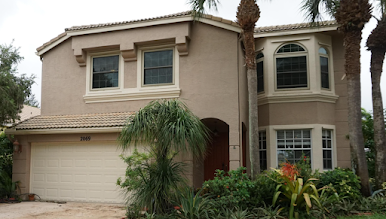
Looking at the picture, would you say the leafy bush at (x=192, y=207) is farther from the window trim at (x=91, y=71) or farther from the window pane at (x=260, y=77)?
the window pane at (x=260, y=77)

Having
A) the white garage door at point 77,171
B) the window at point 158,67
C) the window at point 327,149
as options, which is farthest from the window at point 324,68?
the white garage door at point 77,171

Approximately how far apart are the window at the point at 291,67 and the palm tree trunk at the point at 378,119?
2.38 meters

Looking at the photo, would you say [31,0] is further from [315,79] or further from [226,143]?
[315,79]

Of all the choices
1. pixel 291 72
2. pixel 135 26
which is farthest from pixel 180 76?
pixel 291 72

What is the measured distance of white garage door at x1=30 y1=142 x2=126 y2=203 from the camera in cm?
1267

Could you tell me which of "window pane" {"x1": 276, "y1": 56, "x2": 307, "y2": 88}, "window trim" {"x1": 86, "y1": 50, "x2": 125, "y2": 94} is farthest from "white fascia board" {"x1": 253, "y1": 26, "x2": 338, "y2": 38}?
"window trim" {"x1": 86, "y1": 50, "x2": 125, "y2": 94}

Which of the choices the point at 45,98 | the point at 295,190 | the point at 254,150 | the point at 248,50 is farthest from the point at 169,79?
the point at 295,190

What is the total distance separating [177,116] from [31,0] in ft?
28.8

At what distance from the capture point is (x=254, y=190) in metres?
9.79

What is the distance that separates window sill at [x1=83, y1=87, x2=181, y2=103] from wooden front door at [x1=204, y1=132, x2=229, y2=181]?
3.46 metres

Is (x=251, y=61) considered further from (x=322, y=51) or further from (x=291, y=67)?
(x=322, y=51)

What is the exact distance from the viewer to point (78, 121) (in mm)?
13227

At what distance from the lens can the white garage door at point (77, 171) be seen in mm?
12672

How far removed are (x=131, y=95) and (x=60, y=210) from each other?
183 inches
